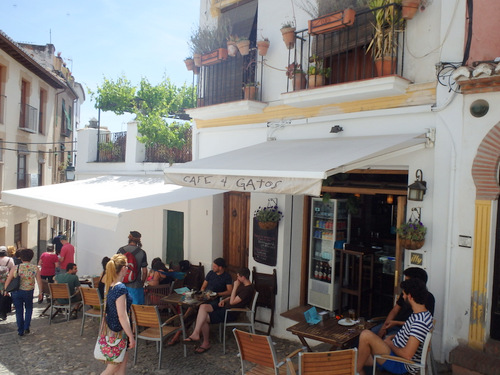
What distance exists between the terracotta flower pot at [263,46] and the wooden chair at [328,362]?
591cm

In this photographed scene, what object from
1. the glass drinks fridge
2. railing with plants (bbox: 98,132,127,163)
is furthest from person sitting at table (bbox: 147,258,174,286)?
railing with plants (bbox: 98,132,127,163)

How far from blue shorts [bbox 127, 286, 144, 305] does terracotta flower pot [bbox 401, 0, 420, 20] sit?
653 cm

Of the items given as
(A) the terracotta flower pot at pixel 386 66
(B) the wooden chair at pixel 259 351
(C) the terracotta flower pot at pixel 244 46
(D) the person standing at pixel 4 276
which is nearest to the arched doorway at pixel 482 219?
(A) the terracotta flower pot at pixel 386 66

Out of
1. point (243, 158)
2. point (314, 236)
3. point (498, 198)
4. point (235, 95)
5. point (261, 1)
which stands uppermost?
point (261, 1)

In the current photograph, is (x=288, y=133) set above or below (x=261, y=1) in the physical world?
below

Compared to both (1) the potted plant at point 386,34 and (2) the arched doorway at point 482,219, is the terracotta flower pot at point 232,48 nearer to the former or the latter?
(1) the potted plant at point 386,34

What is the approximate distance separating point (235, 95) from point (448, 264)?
535cm

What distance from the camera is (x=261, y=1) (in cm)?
861

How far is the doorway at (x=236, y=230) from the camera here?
9.34 meters

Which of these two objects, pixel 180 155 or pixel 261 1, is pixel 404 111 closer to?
pixel 261 1

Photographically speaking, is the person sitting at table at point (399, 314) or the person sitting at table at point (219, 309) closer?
the person sitting at table at point (399, 314)

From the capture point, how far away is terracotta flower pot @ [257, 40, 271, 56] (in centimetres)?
820

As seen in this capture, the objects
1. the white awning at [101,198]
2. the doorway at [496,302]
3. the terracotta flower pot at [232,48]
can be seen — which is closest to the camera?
the doorway at [496,302]

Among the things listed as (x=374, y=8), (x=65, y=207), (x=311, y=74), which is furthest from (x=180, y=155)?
(x=374, y=8)
